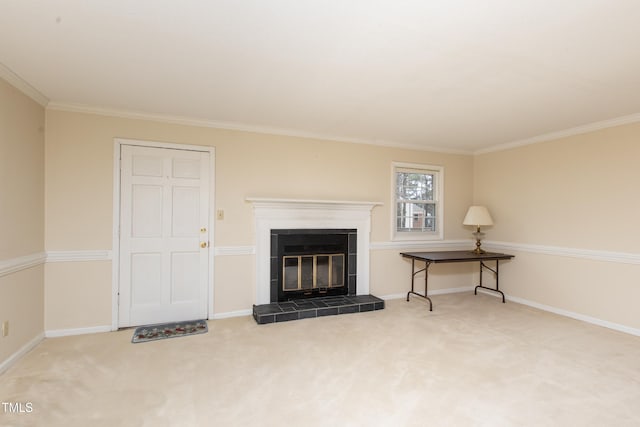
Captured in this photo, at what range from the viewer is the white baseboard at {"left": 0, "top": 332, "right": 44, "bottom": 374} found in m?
2.56

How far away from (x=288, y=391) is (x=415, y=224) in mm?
3508

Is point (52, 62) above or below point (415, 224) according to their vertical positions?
above

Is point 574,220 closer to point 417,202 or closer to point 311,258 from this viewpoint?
point 417,202

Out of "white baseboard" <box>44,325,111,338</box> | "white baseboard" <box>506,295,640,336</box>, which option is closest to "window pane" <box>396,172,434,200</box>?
"white baseboard" <box>506,295,640,336</box>

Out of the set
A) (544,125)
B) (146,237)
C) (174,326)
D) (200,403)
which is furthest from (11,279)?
(544,125)

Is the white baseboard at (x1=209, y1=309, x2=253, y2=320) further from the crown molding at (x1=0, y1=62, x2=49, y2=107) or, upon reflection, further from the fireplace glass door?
the crown molding at (x1=0, y1=62, x2=49, y2=107)

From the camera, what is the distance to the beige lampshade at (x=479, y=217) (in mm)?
4746

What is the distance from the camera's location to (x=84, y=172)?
3377 millimetres

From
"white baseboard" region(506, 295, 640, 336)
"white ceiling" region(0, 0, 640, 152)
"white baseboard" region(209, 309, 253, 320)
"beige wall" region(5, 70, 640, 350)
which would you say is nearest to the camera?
"white ceiling" region(0, 0, 640, 152)

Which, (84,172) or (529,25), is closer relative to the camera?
(529,25)

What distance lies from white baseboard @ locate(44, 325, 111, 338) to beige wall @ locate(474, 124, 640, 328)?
5.29 meters

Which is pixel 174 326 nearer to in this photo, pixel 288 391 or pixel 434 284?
pixel 288 391

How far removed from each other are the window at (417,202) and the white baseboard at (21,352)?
428 cm

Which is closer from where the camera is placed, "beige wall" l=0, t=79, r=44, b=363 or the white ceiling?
the white ceiling
